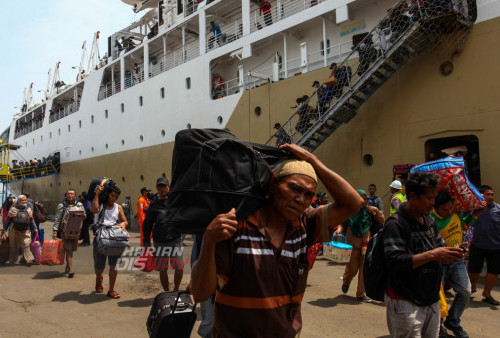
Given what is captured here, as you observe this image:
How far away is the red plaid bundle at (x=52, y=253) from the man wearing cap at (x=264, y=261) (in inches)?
232

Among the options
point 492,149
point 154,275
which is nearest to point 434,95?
point 492,149

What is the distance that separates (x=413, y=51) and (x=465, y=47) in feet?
3.31

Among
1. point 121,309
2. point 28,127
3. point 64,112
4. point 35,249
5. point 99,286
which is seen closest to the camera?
point 121,309

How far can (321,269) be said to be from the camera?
6945mm

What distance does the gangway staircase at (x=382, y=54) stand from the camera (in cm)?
762

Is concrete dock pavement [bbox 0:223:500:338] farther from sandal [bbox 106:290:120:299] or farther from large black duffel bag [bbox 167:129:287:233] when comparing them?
large black duffel bag [bbox 167:129:287:233]

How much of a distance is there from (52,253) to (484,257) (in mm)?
6683

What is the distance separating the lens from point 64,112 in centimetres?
2531

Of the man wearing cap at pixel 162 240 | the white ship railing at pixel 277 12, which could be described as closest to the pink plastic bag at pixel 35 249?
the man wearing cap at pixel 162 240

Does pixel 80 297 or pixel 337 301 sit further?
pixel 80 297

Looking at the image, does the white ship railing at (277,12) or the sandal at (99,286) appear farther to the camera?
the white ship railing at (277,12)

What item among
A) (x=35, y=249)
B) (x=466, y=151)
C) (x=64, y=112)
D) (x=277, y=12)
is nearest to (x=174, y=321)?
(x=35, y=249)

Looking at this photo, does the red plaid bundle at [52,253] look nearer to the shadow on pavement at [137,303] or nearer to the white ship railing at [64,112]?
the shadow on pavement at [137,303]

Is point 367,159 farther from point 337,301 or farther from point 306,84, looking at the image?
point 337,301
